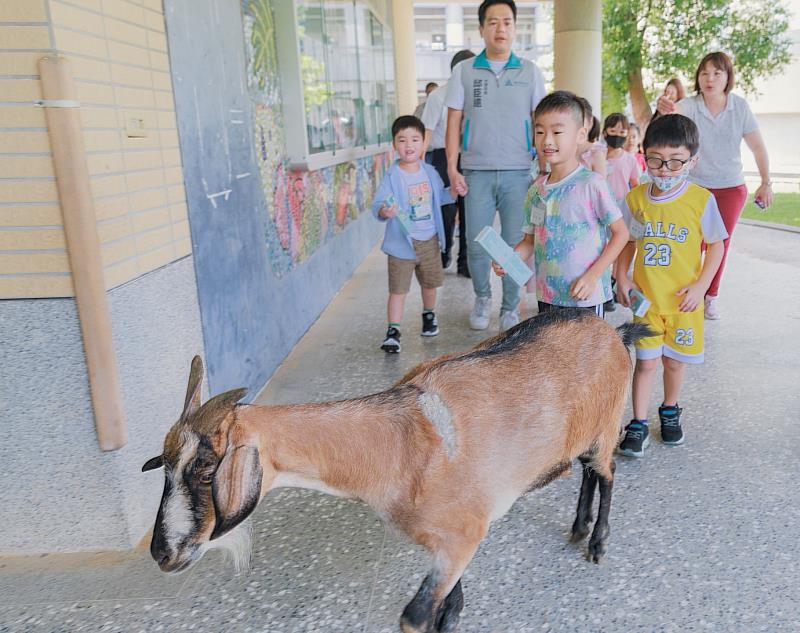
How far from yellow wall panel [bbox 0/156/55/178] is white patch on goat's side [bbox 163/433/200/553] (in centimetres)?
124

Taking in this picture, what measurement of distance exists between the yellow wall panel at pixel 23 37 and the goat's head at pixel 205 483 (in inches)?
56.2

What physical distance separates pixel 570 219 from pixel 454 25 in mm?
38087

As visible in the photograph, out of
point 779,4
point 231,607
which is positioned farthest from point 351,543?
point 779,4

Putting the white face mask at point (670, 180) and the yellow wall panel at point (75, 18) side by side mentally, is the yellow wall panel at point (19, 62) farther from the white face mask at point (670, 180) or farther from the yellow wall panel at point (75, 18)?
the white face mask at point (670, 180)

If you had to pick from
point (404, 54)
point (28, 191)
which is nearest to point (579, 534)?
point (28, 191)

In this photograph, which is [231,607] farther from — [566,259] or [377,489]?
[566,259]

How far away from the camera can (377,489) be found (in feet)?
6.30

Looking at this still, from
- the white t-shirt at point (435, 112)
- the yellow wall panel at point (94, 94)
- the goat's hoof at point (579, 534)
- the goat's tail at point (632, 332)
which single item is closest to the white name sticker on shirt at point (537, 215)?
the goat's tail at point (632, 332)

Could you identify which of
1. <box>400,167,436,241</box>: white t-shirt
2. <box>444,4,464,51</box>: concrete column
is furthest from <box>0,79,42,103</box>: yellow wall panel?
<box>444,4,464,51</box>: concrete column

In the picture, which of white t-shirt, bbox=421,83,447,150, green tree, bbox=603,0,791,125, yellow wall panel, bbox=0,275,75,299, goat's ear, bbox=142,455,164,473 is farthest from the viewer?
green tree, bbox=603,0,791,125

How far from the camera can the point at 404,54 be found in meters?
15.2

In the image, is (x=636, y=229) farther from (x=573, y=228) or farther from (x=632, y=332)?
(x=632, y=332)

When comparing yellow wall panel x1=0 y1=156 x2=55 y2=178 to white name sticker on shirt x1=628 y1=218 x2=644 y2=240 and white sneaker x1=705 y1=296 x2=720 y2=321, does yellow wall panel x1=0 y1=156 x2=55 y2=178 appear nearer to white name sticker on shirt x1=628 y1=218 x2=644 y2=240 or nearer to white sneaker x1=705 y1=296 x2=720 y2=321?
Answer: white name sticker on shirt x1=628 y1=218 x2=644 y2=240

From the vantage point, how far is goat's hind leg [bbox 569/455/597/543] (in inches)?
106
